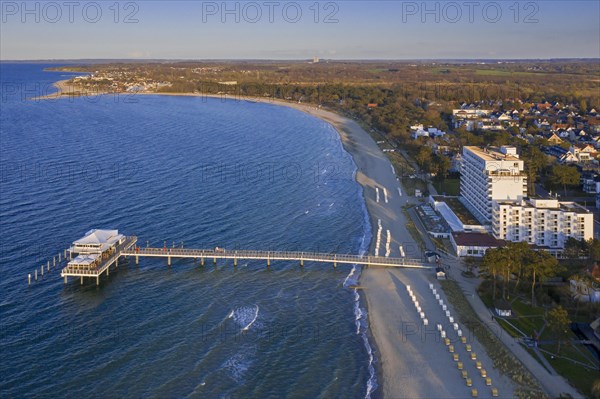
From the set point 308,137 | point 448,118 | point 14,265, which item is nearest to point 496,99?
point 448,118

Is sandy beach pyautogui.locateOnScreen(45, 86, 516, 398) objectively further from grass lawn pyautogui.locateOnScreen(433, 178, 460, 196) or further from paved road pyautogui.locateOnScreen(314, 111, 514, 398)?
grass lawn pyautogui.locateOnScreen(433, 178, 460, 196)

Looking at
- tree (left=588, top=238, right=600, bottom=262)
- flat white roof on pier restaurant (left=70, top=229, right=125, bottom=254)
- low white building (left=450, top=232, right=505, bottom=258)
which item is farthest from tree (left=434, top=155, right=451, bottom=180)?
flat white roof on pier restaurant (left=70, top=229, right=125, bottom=254)

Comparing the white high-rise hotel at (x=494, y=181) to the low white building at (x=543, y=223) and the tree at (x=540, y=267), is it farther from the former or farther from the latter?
the tree at (x=540, y=267)

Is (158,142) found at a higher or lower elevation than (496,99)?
lower

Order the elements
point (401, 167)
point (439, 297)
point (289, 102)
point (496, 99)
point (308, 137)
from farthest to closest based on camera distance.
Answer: point (289, 102), point (496, 99), point (308, 137), point (401, 167), point (439, 297)

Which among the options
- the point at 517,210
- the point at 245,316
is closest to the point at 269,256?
the point at 245,316

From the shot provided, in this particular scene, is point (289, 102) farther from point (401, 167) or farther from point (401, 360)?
point (401, 360)

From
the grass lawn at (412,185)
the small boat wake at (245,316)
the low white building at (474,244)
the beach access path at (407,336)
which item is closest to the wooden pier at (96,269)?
the small boat wake at (245,316)
